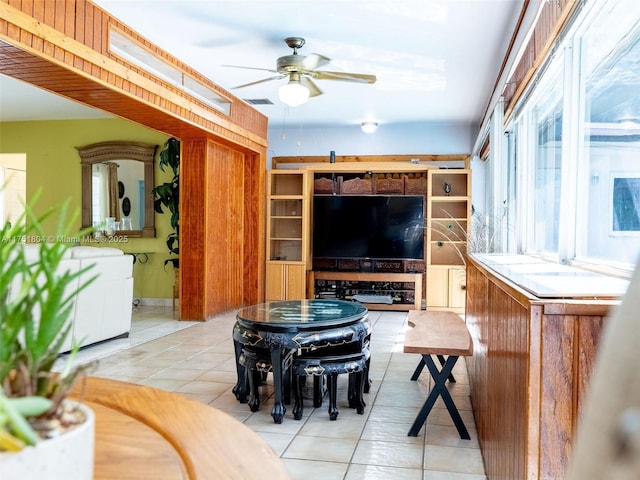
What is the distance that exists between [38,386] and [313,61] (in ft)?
13.0

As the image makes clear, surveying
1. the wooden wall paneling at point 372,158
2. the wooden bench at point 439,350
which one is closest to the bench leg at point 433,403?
the wooden bench at point 439,350

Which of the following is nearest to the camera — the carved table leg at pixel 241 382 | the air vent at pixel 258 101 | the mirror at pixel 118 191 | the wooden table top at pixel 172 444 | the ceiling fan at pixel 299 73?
the wooden table top at pixel 172 444

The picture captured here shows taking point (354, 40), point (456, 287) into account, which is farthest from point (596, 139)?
point (456, 287)

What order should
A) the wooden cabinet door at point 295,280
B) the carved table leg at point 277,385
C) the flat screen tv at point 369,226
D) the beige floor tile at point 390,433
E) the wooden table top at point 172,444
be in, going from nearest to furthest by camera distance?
the wooden table top at point 172,444, the beige floor tile at point 390,433, the carved table leg at point 277,385, the flat screen tv at point 369,226, the wooden cabinet door at point 295,280

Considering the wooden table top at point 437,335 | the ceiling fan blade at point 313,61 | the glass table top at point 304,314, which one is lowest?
the wooden table top at point 437,335

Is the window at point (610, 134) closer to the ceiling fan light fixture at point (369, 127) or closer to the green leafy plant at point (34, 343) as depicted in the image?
the green leafy plant at point (34, 343)

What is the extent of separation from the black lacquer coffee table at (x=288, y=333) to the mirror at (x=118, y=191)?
487 centimetres

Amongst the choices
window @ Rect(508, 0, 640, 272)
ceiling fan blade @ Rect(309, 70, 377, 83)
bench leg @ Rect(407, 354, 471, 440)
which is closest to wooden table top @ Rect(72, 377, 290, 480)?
window @ Rect(508, 0, 640, 272)

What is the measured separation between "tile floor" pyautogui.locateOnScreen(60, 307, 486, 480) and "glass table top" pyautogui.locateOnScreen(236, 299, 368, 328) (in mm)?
552

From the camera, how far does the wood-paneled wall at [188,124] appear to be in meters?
3.29

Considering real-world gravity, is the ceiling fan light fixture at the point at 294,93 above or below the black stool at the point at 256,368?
above

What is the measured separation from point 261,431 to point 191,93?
3628mm

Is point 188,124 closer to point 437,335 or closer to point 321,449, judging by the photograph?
point 437,335

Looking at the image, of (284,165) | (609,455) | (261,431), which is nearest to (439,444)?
(261,431)
